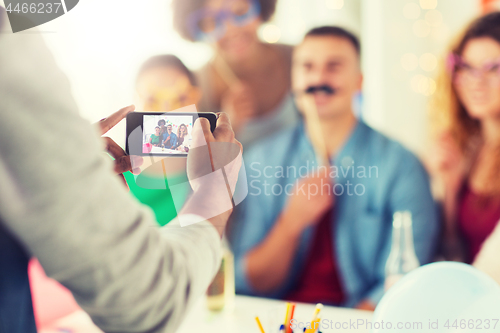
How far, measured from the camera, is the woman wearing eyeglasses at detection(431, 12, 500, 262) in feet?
2.91

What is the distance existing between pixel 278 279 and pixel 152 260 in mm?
790

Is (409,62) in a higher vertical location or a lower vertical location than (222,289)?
higher

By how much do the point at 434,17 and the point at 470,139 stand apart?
37 cm

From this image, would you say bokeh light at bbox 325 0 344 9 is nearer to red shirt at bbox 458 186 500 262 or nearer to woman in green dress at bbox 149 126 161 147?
red shirt at bbox 458 186 500 262

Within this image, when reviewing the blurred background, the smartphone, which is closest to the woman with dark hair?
the smartphone

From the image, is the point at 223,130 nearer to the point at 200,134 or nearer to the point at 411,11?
the point at 200,134

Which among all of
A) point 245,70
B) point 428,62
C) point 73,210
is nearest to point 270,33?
point 245,70

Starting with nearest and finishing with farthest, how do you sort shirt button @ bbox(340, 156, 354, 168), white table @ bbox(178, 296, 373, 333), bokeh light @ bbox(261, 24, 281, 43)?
white table @ bbox(178, 296, 373, 333)
shirt button @ bbox(340, 156, 354, 168)
bokeh light @ bbox(261, 24, 281, 43)

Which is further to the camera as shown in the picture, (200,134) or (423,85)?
(423,85)

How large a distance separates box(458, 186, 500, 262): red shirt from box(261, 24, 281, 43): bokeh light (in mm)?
681

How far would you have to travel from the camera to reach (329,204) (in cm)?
97

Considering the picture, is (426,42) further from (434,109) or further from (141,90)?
(141,90)

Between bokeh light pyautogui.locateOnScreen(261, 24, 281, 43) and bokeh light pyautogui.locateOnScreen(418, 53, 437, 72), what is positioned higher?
bokeh light pyautogui.locateOnScreen(261, 24, 281, 43)

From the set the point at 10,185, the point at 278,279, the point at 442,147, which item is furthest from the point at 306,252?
the point at 10,185
